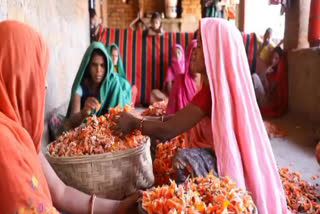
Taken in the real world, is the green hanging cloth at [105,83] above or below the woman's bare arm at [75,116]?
above

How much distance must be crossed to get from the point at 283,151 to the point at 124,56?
3.95 metres

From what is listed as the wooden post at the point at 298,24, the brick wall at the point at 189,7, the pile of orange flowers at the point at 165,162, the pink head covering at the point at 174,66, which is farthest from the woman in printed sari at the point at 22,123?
the brick wall at the point at 189,7

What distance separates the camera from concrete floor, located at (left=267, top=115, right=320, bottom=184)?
3.30m

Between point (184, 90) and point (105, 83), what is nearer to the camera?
point (105, 83)

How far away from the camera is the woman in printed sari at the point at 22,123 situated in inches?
37.3

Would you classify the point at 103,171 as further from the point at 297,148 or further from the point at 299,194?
the point at 297,148

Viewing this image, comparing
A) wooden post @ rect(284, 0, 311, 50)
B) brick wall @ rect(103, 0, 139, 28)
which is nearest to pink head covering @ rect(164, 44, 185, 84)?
wooden post @ rect(284, 0, 311, 50)

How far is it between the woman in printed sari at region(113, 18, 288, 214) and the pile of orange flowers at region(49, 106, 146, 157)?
67mm

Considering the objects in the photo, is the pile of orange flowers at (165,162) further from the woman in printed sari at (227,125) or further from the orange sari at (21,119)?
the orange sari at (21,119)

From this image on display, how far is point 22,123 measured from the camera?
115cm

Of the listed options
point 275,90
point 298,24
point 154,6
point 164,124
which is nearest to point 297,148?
point 275,90

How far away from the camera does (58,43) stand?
11.2ft

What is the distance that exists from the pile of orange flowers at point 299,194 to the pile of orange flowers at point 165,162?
929 millimetres

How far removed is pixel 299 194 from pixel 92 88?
219 centimetres
